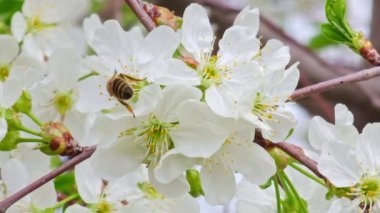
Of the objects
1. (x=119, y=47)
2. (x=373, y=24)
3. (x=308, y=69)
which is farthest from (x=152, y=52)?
(x=373, y=24)

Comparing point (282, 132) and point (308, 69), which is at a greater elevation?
point (282, 132)

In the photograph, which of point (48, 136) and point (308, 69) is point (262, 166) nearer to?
point (48, 136)

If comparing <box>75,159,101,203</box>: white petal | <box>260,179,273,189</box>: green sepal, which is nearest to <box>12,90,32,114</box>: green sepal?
<box>75,159,101,203</box>: white petal

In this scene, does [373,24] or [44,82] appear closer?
[44,82]

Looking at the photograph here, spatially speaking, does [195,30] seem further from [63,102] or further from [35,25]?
[35,25]

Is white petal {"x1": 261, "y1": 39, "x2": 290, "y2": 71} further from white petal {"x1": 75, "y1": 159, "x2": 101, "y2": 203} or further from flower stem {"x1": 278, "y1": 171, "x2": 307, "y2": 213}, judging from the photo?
white petal {"x1": 75, "y1": 159, "x2": 101, "y2": 203}

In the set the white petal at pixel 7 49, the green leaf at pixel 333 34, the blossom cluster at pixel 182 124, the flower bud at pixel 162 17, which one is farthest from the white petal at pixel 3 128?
Answer: the green leaf at pixel 333 34

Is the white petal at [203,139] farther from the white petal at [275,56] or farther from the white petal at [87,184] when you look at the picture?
the white petal at [87,184]
